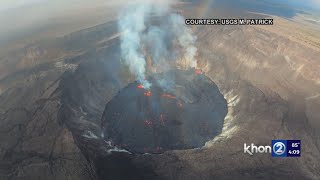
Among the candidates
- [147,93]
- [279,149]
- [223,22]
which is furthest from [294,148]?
[223,22]

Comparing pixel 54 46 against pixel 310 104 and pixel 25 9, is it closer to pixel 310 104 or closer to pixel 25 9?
pixel 25 9

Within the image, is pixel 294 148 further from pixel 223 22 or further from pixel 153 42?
pixel 223 22

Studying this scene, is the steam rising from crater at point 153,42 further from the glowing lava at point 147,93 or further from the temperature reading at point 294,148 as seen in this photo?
the temperature reading at point 294,148

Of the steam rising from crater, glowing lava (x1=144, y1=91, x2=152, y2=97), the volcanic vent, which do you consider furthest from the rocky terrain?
glowing lava (x1=144, y1=91, x2=152, y2=97)

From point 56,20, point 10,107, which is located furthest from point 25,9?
point 10,107

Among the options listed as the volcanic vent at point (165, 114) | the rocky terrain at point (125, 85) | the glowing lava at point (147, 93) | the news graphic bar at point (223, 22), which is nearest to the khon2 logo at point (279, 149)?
the rocky terrain at point (125, 85)

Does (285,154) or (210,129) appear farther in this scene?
(210,129)
